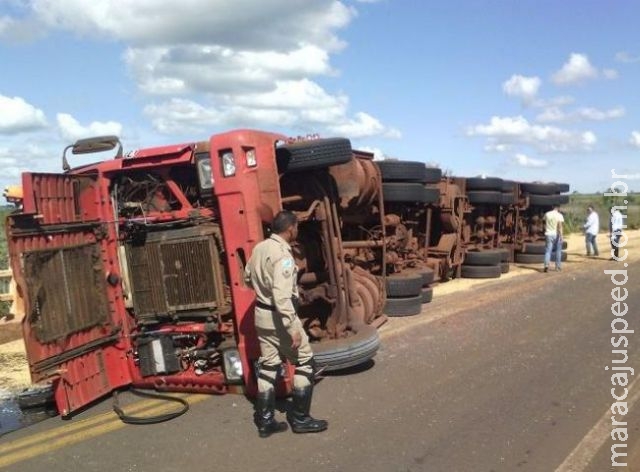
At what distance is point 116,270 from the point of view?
17.7ft

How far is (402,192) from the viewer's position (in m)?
9.31

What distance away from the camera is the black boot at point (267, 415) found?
14.2 feet

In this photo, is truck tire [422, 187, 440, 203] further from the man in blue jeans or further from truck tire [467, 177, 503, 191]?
the man in blue jeans

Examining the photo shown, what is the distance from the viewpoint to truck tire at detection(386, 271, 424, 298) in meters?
8.76

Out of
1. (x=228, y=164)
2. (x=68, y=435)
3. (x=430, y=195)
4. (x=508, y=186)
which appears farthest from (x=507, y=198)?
(x=68, y=435)

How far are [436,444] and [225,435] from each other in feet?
5.00

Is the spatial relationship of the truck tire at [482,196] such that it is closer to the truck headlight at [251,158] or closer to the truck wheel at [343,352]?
the truck wheel at [343,352]

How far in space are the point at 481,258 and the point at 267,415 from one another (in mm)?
9429

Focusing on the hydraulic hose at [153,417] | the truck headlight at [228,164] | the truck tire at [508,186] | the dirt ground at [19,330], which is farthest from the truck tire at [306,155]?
the truck tire at [508,186]

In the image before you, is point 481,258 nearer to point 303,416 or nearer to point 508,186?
point 508,186

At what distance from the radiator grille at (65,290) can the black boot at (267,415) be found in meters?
1.76

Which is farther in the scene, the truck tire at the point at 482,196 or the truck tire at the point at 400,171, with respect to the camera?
the truck tire at the point at 482,196

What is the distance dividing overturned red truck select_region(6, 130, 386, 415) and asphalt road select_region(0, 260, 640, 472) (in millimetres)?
361

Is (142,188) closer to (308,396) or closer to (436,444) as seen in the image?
(308,396)
